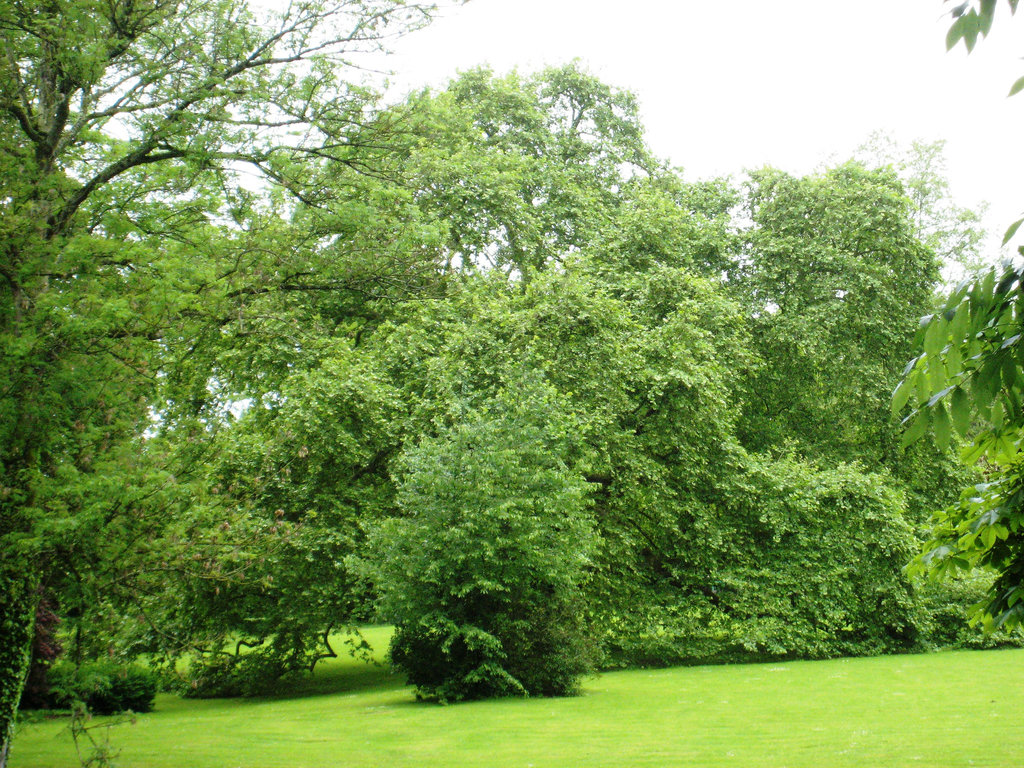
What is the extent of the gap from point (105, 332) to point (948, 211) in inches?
1403

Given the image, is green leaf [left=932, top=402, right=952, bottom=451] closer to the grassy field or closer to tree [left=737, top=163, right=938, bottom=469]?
the grassy field

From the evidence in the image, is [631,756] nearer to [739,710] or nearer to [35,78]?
[739,710]

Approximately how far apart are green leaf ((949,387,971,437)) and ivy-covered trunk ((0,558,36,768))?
7.79 meters

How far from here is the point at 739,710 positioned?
12.7 m

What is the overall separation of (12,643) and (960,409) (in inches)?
330

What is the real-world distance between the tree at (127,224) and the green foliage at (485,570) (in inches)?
214

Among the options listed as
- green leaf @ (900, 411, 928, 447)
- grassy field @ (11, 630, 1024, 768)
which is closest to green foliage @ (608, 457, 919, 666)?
grassy field @ (11, 630, 1024, 768)

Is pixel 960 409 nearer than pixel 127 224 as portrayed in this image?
Yes

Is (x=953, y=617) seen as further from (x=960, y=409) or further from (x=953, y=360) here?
(x=953, y=360)

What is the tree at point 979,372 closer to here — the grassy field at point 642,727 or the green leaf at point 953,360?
the green leaf at point 953,360

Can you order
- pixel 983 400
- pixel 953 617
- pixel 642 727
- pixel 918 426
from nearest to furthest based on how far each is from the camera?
pixel 983 400 < pixel 918 426 < pixel 642 727 < pixel 953 617

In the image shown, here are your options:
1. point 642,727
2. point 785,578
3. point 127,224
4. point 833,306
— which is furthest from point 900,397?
point 833,306

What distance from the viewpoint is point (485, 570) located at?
14.0m

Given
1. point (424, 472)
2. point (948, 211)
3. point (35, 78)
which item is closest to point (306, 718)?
point (424, 472)
